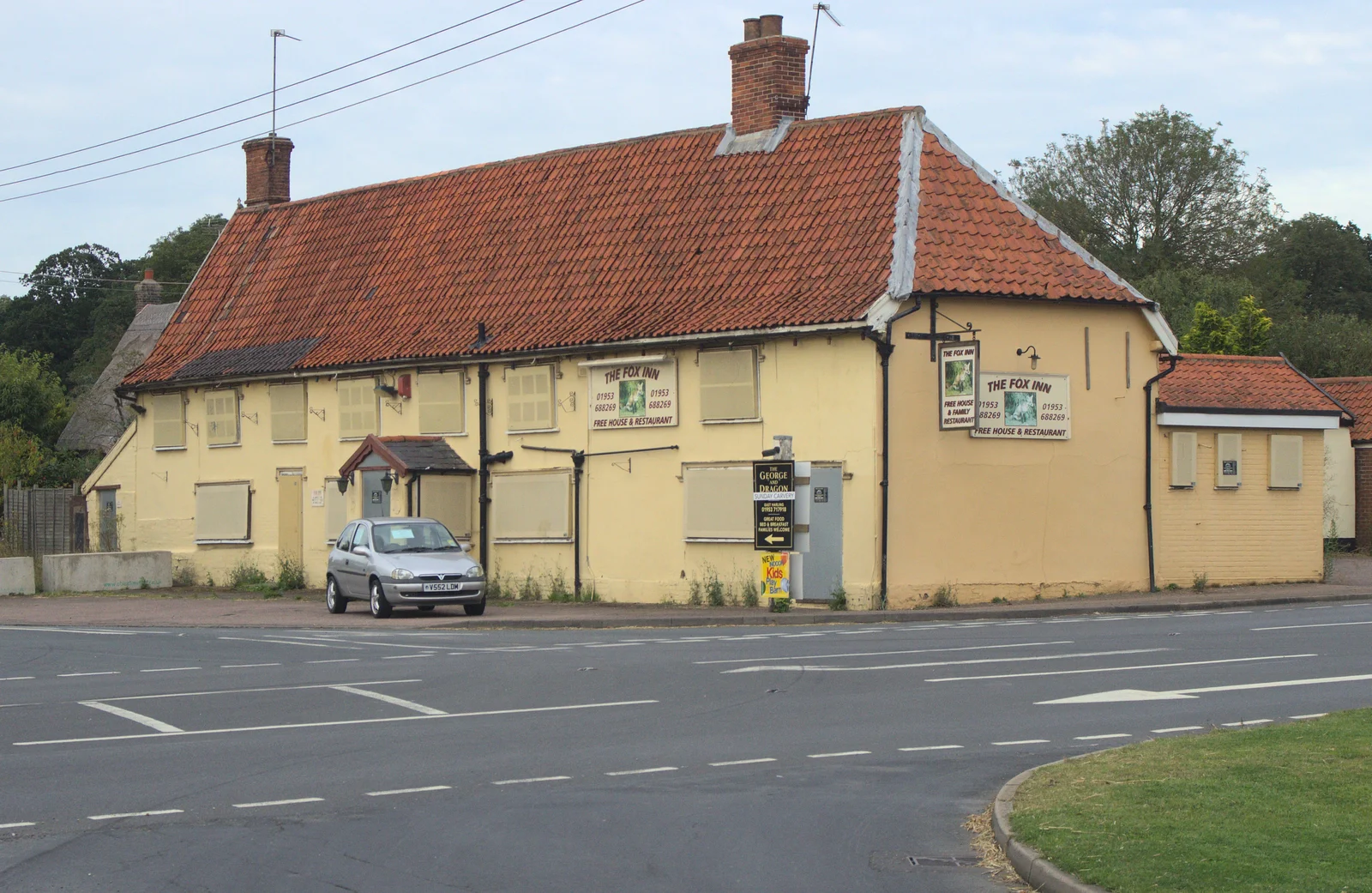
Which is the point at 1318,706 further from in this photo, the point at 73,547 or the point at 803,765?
the point at 73,547

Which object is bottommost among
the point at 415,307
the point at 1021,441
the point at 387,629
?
the point at 387,629

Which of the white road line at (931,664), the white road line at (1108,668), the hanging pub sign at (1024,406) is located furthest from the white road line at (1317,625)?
the hanging pub sign at (1024,406)

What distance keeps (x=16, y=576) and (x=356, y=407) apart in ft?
27.9

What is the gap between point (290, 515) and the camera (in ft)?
126

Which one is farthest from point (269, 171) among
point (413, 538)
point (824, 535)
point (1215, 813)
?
point (1215, 813)

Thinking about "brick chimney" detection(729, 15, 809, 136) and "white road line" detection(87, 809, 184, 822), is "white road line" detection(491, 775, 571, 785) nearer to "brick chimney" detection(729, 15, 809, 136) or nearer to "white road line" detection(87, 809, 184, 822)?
"white road line" detection(87, 809, 184, 822)

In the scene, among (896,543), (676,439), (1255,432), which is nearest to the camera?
(896,543)

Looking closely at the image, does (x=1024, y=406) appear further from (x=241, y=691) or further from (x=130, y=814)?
(x=130, y=814)

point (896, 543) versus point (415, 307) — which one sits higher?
point (415, 307)

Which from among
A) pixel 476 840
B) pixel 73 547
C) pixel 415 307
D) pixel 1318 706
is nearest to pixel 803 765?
pixel 476 840

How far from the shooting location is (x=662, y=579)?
30.7m

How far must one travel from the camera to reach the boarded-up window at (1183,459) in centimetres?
3198

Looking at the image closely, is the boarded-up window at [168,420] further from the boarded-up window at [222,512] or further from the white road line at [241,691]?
the white road line at [241,691]

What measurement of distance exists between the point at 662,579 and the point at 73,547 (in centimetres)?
2092
